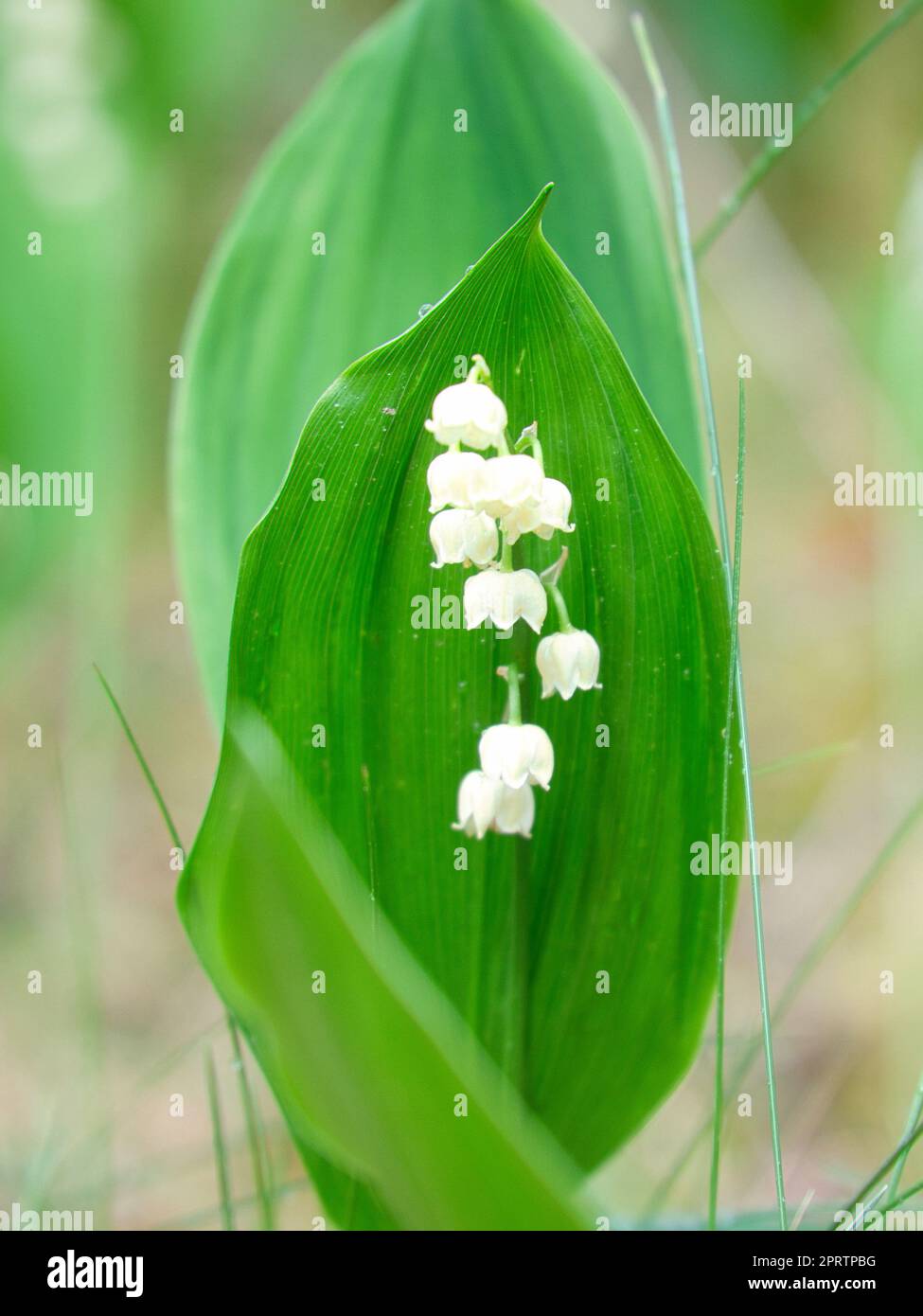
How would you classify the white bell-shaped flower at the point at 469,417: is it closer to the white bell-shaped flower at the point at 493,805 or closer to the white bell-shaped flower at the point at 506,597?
the white bell-shaped flower at the point at 506,597

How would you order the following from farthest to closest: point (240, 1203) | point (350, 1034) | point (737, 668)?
1. point (240, 1203)
2. point (737, 668)
3. point (350, 1034)

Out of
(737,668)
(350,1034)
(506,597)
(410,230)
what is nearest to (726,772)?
(737,668)

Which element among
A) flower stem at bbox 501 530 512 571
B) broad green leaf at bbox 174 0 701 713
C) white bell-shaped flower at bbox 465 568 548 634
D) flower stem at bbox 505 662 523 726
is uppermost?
broad green leaf at bbox 174 0 701 713

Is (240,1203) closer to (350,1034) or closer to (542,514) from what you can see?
(350,1034)

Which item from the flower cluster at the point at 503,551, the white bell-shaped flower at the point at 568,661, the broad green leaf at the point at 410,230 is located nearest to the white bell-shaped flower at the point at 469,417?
the flower cluster at the point at 503,551

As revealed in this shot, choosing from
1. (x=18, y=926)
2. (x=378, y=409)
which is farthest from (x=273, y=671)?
(x=18, y=926)

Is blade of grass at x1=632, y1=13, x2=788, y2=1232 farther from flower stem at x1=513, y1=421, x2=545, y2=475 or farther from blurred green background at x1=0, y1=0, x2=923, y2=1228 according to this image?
blurred green background at x1=0, y1=0, x2=923, y2=1228

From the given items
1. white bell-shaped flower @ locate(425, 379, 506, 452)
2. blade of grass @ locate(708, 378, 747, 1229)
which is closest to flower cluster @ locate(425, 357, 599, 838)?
white bell-shaped flower @ locate(425, 379, 506, 452)
